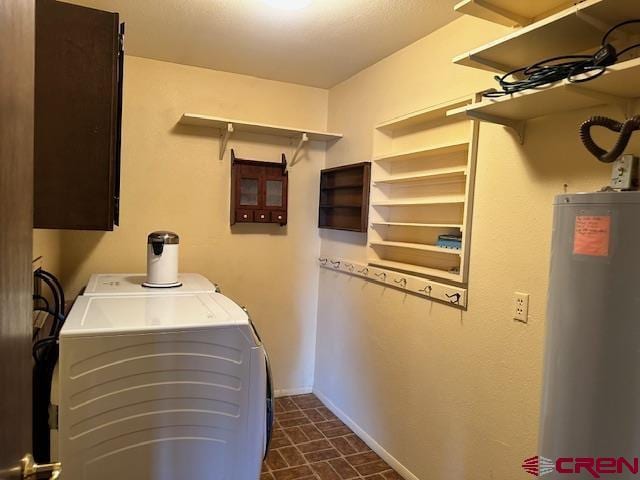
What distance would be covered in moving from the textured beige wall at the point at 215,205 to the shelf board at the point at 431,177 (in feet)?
3.20

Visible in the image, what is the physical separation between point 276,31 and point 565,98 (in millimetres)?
1561

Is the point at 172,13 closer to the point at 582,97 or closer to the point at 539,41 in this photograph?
the point at 539,41

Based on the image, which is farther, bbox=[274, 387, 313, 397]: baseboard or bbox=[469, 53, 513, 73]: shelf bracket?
bbox=[274, 387, 313, 397]: baseboard

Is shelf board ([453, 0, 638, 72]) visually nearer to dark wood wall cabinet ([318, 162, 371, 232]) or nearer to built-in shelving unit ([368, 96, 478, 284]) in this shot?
built-in shelving unit ([368, 96, 478, 284])

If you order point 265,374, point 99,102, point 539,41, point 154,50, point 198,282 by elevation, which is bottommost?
point 265,374

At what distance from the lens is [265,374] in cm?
185

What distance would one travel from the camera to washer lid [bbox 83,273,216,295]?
2184mm

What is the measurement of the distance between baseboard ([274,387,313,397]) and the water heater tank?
2494 mm

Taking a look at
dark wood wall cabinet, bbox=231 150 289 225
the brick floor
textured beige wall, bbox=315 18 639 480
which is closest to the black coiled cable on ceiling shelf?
textured beige wall, bbox=315 18 639 480

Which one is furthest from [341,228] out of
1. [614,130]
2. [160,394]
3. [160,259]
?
[614,130]

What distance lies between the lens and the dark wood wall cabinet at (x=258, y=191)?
315cm

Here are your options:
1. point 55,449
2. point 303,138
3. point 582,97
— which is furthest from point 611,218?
point 303,138

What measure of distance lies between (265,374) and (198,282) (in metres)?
0.92

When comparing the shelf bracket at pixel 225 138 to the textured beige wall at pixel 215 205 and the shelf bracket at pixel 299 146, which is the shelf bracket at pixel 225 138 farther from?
the shelf bracket at pixel 299 146
